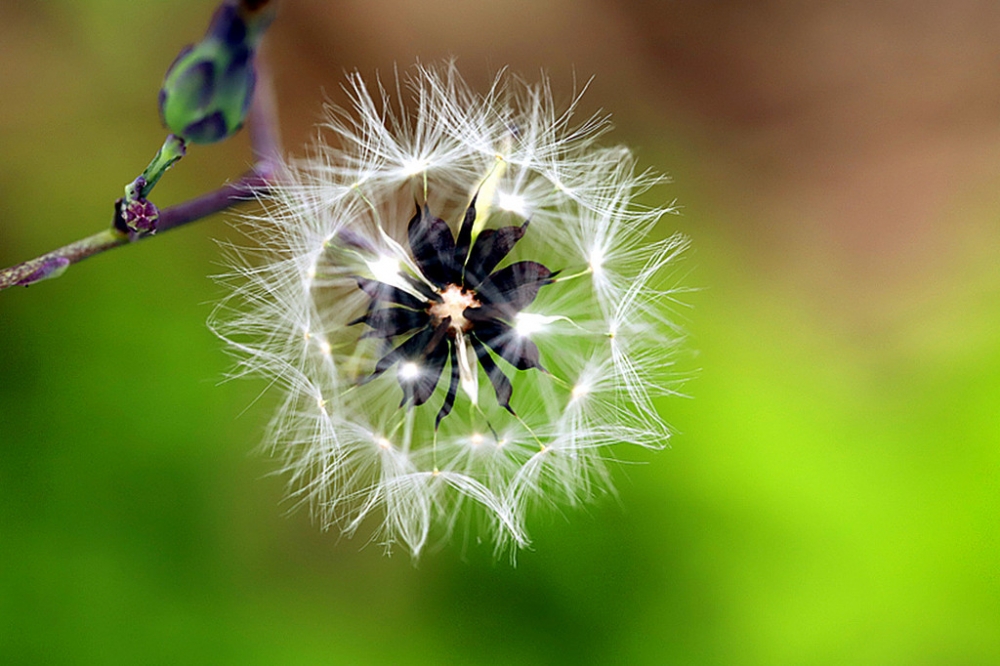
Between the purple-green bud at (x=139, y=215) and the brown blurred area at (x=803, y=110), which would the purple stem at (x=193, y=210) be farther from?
the brown blurred area at (x=803, y=110)

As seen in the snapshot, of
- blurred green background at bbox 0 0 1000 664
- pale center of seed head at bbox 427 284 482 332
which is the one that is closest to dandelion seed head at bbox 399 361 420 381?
pale center of seed head at bbox 427 284 482 332

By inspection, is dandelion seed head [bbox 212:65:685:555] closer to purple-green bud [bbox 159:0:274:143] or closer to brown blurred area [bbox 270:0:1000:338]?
purple-green bud [bbox 159:0:274:143]

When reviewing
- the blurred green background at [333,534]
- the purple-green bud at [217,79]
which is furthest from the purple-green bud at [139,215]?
the blurred green background at [333,534]

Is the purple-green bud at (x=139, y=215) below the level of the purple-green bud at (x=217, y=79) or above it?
below

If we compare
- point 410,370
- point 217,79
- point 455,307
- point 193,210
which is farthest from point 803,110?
point 217,79

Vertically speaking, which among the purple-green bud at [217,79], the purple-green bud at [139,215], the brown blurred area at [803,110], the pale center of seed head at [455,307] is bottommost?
the purple-green bud at [139,215]

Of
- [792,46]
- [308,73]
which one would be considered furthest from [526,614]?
[792,46]
